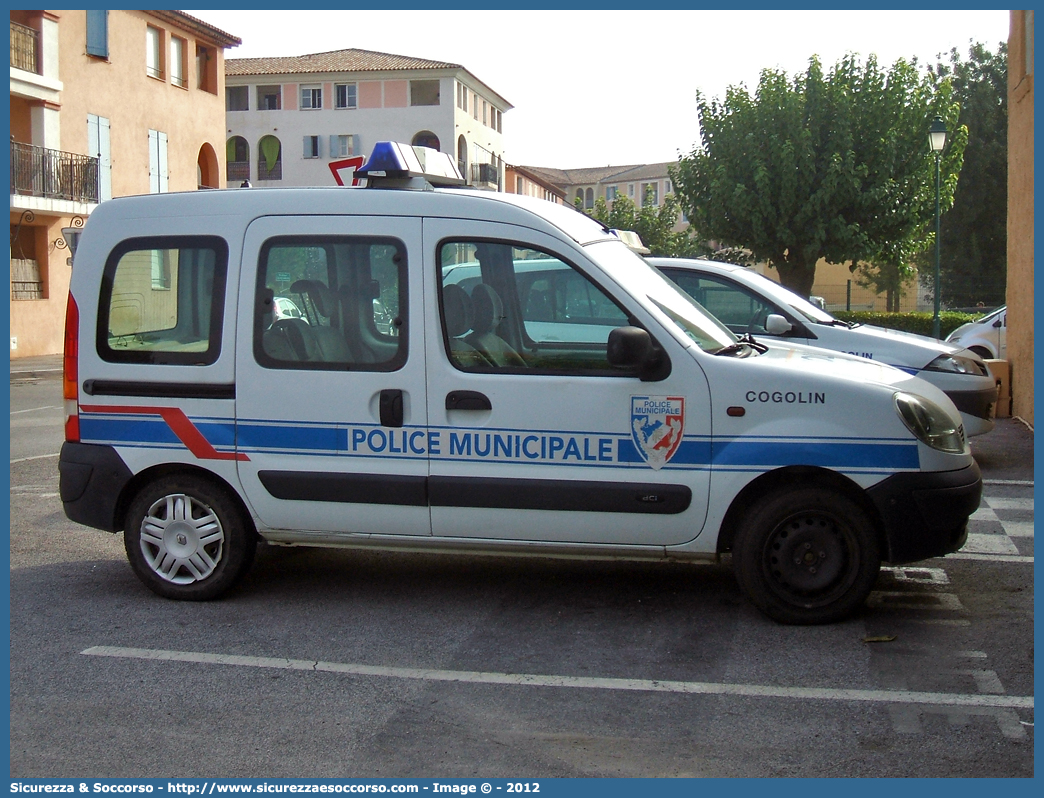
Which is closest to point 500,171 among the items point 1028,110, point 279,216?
point 1028,110

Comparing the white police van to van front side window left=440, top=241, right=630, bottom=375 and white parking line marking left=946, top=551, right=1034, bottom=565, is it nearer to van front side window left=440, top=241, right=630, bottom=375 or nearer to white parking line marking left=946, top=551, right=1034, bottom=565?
van front side window left=440, top=241, right=630, bottom=375

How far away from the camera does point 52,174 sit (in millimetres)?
29172

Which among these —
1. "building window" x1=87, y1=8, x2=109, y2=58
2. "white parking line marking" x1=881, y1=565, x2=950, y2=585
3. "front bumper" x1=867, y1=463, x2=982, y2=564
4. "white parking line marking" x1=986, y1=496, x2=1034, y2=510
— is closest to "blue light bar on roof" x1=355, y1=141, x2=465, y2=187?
"front bumper" x1=867, y1=463, x2=982, y2=564

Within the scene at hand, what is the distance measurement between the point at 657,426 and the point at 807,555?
3.04 feet

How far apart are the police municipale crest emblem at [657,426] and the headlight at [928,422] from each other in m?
1.01

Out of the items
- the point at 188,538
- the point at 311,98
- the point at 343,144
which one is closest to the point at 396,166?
the point at 188,538

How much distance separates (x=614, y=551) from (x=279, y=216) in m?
2.34

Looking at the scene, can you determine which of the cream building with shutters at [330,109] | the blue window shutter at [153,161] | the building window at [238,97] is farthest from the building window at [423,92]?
the blue window shutter at [153,161]

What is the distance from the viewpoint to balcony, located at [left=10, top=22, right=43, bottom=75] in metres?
28.0

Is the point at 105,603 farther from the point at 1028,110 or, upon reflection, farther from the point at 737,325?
the point at 1028,110

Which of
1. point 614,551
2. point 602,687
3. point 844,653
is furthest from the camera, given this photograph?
point 614,551

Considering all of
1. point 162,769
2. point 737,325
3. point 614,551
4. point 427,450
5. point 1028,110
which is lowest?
point 162,769

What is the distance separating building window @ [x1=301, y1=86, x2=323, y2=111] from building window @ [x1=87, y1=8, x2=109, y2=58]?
3590cm

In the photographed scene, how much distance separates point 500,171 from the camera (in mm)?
79312
